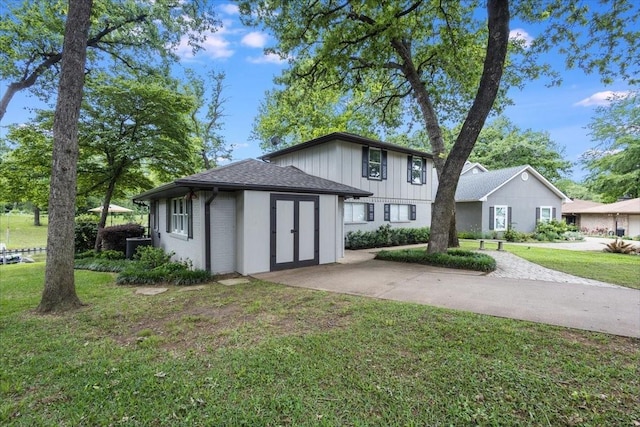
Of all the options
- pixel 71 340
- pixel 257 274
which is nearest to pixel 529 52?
pixel 257 274

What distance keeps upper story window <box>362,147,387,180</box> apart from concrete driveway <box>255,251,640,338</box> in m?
6.78

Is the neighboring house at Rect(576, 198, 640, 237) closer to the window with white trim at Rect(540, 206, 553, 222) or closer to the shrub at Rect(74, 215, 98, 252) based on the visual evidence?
the window with white trim at Rect(540, 206, 553, 222)

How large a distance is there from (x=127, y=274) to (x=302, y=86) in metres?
9.34

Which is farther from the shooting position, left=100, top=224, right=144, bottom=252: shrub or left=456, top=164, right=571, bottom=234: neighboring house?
left=456, top=164, right=571, bottom=234: neighboring house

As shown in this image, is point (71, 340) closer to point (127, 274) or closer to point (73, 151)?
point (73, 151)

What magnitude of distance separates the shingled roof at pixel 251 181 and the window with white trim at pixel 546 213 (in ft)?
59.1

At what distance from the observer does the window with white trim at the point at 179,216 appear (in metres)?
9.62

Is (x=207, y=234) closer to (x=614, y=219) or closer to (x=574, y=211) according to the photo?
(x=614, y=219)

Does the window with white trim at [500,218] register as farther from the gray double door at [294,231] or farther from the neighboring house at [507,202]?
the gray double door at [294,231]

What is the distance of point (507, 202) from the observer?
2045cm

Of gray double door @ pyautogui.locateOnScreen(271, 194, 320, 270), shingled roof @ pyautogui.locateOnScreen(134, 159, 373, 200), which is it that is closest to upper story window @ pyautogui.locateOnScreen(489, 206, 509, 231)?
shingled roof @ pyautogui.locateOnScreen(134, 159, 373, 200)

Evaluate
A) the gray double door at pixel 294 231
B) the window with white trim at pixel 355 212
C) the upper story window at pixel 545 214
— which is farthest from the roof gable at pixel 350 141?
the upper story window at pixel 545 214

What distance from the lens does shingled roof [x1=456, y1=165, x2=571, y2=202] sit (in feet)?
65.6

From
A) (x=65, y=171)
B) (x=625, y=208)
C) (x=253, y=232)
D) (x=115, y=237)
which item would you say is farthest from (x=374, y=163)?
(x=625, y=208)
